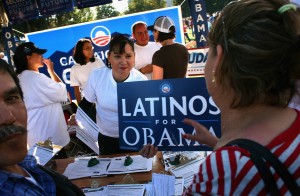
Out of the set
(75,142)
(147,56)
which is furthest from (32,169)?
(75,142)

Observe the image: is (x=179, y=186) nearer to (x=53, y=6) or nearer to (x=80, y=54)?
(x=80, y=54)

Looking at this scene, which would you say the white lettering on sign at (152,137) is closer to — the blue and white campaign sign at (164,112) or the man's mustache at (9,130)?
the blue and white campaign sign at (164,112)

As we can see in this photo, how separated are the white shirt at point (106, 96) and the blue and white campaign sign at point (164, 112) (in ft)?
1.53

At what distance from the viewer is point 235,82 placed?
0.80 m

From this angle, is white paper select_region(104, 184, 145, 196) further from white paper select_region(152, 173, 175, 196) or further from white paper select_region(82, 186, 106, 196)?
white paper select_region(152, 173, 175, 196)

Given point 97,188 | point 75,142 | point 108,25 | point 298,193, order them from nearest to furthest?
point 298,193 < point 97,188 < point 75,142 < point 108,25

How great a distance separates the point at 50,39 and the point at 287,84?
626cm

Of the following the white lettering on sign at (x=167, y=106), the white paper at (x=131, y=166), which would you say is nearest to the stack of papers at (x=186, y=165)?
Answer: the white paper at (x=131, y=166)

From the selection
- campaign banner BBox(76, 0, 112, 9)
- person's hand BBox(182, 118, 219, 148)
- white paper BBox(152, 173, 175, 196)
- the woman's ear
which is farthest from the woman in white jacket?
campaign banner BBox(76, 0, 112, 9)

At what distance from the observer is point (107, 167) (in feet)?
6.47

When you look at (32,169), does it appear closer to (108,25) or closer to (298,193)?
(298,193)

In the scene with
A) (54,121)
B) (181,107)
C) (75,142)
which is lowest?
(75,142)

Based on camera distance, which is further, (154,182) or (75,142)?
(75,142)

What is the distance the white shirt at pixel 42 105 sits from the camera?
2830mm
